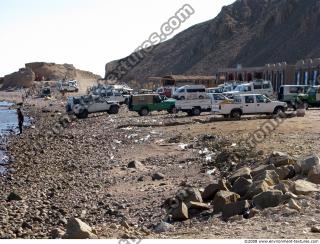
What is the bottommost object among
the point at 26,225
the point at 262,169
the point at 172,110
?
the point at 26,225

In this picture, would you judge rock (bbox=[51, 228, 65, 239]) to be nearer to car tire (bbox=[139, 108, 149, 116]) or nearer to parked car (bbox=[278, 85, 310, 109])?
parked car (bbox=[278, 85, 310, 109])

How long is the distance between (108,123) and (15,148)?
25.7ft

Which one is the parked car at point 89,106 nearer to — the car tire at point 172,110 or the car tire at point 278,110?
the car tire at point 172,110

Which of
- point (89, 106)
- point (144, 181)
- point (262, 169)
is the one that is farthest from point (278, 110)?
point (262, 169)

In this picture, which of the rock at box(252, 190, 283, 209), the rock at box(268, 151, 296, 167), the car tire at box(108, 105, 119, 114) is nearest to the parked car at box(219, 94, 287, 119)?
the car tire at box(108, 105, 119, 114)

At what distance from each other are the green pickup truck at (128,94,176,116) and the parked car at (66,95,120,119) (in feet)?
15.8

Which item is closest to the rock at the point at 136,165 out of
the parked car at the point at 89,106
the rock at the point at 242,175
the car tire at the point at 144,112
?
the rock at the point at 242,175

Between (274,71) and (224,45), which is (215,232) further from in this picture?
(224,45)

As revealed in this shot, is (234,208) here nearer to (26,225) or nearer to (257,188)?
(257,188)

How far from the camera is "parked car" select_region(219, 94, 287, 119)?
30672 mm

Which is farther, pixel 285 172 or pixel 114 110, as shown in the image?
pixel 114 110

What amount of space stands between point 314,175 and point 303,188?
1.05 metres

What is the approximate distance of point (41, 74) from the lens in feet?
504

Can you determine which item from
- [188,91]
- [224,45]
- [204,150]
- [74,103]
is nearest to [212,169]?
[204,150]
